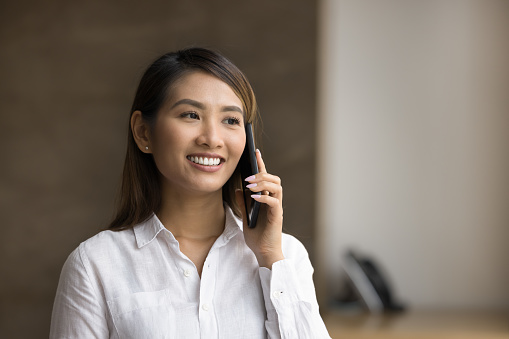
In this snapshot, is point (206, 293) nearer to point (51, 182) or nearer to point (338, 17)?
point (51, 182)

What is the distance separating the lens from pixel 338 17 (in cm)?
376

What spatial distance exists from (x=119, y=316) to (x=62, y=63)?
2.13 metres

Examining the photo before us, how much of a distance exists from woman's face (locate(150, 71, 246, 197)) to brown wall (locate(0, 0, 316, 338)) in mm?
1663

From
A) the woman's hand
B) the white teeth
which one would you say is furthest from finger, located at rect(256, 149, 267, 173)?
the white teeth

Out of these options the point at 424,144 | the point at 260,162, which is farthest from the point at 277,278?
the point at 424,144

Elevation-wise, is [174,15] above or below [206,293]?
above

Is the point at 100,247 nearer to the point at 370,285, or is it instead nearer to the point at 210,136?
the point at 210,136

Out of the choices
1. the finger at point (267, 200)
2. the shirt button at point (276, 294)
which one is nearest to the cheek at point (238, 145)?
the finger at point (267, 200)

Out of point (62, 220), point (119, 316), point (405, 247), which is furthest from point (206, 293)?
point (405, 247)

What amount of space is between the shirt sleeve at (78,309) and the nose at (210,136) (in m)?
0.37

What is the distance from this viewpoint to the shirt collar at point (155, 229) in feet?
4.74

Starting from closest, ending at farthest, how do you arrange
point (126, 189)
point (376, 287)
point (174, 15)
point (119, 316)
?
point (119, 316), point (126, 189), point (174, 15), point (376, 287)

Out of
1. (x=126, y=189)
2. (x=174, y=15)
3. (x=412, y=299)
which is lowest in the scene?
(x=412, y=299)

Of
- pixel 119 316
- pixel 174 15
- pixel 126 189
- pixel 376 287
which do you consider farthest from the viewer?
pixel 376 287
